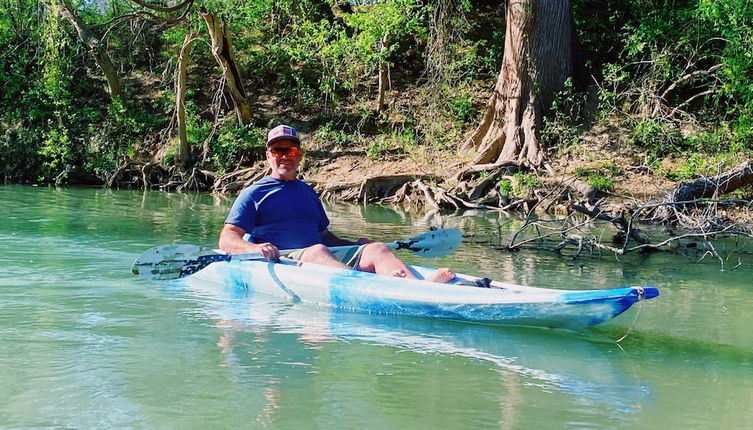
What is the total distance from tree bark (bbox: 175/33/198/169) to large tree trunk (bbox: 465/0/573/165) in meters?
5.92

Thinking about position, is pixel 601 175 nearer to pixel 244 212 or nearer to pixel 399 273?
pixel 399 273

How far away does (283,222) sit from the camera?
6105mm

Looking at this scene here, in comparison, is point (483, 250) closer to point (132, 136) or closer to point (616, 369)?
point (616, 369)

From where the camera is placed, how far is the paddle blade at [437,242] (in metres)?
6.89

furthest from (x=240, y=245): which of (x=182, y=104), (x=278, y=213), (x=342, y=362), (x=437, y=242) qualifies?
(x=182, y=104)

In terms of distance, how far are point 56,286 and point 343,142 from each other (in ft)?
38.0

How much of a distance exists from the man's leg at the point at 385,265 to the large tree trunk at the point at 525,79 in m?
8.64

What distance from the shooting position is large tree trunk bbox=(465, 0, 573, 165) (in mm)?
14344

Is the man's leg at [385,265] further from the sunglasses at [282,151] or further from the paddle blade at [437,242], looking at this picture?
the paddle blade at [437,242]

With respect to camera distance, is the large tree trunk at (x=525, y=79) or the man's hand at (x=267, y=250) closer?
the man's hand at (x=267, y=250)

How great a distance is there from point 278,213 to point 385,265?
89 centimetres

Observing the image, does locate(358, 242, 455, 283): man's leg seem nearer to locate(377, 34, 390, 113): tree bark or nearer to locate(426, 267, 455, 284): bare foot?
locate(426, 267, 455, 284): bare foot

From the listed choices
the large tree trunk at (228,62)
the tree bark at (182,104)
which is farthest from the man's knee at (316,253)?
the tree bark at (182,104)

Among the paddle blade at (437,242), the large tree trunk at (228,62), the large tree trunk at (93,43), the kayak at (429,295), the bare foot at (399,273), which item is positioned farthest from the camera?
the large tree trunk at (93,43)
